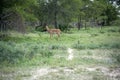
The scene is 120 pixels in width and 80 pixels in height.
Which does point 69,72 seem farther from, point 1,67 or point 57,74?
point 1,67

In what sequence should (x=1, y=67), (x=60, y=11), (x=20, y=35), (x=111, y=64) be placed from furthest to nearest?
(x=60, y=11) → (x=20, y=35) → (x=111, y=64) → (x=1, y=67)

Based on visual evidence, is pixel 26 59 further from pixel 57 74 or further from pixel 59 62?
pixel 57 74

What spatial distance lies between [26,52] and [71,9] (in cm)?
2328

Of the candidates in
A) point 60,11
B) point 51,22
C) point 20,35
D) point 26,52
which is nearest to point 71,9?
point 60,11

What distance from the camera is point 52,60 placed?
12.0m

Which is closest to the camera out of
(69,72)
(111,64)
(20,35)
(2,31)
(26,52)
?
(69,72)

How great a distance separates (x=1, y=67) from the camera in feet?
34.2

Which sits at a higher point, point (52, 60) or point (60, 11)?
point (60, 11)

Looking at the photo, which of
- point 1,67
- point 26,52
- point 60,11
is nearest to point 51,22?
point 60,11

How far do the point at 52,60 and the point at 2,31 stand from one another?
12.3 meters

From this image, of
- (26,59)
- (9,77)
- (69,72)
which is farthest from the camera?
(26,59)

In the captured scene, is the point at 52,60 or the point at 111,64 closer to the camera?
the point at 111,64

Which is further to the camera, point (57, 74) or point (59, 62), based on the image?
point (59, 62)

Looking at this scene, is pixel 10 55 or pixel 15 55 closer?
pixel 10 55
